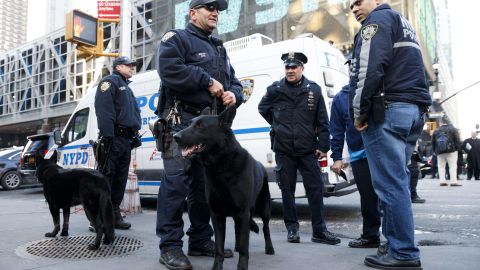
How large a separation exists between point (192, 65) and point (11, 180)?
1309 centimetres

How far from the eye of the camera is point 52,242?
413cm

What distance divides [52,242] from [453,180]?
11.7 metres

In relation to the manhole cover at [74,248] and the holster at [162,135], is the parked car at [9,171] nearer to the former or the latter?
the manhole cover at [74,248]

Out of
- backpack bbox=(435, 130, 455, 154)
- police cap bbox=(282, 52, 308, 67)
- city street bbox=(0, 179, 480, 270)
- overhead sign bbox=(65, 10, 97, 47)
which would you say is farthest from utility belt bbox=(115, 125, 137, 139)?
backpack bbox=(435, 130, 455, 154)

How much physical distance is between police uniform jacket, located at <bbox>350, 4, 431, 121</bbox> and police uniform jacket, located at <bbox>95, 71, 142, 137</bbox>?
305cm

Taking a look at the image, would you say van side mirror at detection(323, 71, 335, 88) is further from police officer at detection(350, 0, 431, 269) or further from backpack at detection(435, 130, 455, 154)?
backpack at detection(435, 130, 455, 154)

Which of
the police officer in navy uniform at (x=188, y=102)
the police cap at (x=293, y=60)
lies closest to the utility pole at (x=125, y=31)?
the police cap at (x=293, y=60)

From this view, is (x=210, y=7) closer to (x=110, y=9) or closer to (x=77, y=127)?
(x=77, y=127)

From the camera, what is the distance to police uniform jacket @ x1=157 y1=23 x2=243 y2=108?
10.4 ft

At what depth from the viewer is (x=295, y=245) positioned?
3.98 m

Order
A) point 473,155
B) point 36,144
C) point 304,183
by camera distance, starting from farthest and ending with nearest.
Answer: point 473,155 < point 36,144 < point 304,183

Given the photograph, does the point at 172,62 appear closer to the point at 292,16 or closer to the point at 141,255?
the point at 141,255

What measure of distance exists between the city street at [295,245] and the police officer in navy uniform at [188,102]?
205 mm

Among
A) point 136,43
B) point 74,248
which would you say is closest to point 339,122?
point 74,248
